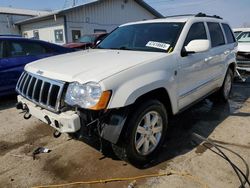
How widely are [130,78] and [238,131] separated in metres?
2.46

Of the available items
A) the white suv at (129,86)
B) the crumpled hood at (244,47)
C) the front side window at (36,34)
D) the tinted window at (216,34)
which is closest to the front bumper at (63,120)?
the white suv at (129,86)

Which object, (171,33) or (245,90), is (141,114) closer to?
(171,33)

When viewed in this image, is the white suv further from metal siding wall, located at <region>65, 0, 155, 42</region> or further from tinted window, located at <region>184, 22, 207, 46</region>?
metal siding wall, located at <region>65, 0, 155, 42</region>

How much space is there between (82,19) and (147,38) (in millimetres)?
17378

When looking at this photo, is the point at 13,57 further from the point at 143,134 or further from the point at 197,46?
the point at 197,46

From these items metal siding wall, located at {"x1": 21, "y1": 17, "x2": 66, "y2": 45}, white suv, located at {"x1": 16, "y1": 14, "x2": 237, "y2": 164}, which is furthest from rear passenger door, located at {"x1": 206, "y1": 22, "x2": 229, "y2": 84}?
metal siding wall, located at {"x1": 21, "y1": 17, "x2": 66, "y2": 45}

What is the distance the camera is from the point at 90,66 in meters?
2.99

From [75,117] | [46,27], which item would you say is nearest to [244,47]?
[75,117]

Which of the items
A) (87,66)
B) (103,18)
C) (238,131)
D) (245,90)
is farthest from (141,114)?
(103,18)

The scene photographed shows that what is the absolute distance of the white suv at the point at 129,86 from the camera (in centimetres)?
265

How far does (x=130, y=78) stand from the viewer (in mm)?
2771

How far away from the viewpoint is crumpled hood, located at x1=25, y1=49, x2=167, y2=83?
2721 millimetres

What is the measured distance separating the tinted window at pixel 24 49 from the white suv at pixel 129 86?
8.44ft

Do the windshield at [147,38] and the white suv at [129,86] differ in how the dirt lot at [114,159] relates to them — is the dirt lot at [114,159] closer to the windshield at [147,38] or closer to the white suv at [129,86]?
the white suv at [129,86]
